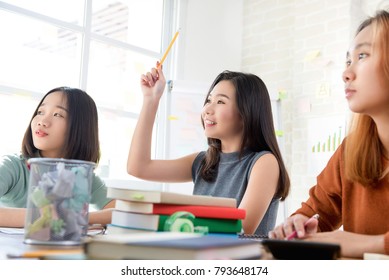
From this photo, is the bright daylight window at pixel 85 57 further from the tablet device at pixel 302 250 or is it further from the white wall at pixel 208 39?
the tablet device at pixel 302 250

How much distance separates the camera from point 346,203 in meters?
1.19

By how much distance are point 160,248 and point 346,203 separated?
81cm

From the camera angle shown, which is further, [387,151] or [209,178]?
[209,178]

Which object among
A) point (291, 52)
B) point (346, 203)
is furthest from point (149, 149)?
point (291, 52)

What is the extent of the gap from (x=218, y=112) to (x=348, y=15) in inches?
84.8

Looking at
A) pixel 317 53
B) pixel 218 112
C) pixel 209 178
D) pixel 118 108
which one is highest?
pixel 317 53

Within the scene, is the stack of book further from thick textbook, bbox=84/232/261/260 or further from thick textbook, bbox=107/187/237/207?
thick textbook, bbox=84/232/261/260

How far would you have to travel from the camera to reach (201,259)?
0.50 m

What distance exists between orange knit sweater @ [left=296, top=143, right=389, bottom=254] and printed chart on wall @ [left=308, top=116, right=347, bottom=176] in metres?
2.06

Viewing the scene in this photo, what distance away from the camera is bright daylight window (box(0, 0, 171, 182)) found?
9.37 ft

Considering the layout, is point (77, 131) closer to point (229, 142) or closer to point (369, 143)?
point (229, 142)
